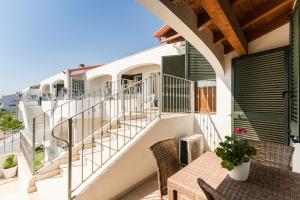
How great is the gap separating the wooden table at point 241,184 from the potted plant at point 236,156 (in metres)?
0.09

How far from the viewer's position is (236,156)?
1.43 meters

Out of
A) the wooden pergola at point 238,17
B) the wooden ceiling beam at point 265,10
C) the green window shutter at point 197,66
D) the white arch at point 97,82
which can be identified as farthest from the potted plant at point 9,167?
the white arch at point 97,82

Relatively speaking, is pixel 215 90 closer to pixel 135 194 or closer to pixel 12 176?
pixel 135 194

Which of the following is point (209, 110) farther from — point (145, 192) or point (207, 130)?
point (145, 192)

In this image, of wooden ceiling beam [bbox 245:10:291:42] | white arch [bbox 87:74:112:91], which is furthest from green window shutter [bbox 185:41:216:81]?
A: white arch [bbox 87:74:112:91]

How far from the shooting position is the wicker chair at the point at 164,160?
1919 millimetres

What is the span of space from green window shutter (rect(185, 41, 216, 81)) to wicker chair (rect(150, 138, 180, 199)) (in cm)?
271

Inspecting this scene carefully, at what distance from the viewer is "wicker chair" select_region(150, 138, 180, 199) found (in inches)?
75.5

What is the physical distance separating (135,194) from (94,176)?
83 cm

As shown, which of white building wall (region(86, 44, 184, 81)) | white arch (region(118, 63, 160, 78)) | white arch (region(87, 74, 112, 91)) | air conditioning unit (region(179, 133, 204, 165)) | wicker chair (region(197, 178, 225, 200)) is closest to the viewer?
wicker chair (region(197, 178, 225, 200))

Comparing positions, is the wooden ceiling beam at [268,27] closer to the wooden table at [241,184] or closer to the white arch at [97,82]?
the wooden table at [241,184]

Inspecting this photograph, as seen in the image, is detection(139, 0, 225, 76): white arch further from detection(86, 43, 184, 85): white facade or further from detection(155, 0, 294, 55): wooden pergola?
detection(86, 43, 184, 85): white facade

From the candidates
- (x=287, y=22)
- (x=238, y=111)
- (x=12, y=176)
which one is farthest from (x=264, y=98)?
(x=12, y=176)

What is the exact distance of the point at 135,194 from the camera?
9.27 feet
